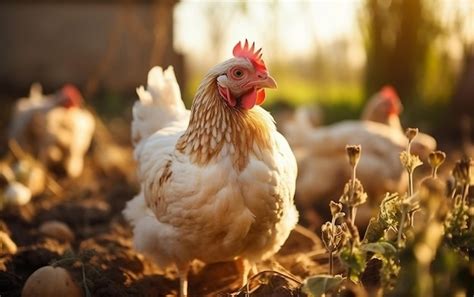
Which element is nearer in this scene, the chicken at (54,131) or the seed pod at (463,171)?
the seed pod at (463,171)

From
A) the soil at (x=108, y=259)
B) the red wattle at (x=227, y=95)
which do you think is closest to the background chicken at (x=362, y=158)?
the soil at (x=108, y=259)

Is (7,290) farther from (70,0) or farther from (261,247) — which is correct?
(70,0)

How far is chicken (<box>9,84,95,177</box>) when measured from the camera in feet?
22.3

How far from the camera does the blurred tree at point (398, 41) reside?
10.3 metres

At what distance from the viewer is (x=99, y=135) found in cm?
841

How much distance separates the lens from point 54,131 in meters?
6.80

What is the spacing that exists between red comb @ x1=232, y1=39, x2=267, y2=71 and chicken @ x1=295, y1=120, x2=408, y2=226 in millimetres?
2458

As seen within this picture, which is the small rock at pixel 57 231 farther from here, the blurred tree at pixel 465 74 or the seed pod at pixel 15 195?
the blurred tree at pixel 465 74

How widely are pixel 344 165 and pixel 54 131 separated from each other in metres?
3.00

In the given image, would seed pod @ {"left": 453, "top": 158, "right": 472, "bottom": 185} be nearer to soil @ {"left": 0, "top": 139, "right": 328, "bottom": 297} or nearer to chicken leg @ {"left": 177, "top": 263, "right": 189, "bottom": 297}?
soil @ {"left": 0, "top": 139, "right": 328, "bottom": 297}

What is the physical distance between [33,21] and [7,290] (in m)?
10.2

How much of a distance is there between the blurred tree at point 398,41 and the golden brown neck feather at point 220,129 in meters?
7.46

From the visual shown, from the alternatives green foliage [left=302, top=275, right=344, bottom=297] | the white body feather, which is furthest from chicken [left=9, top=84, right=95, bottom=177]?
green foliage [left=302, top=275, right=344, bottom=297]

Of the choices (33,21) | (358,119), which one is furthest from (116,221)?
(33,21)
